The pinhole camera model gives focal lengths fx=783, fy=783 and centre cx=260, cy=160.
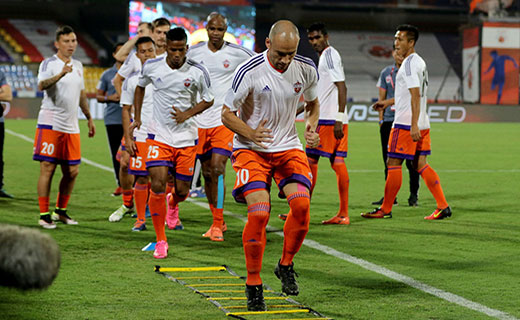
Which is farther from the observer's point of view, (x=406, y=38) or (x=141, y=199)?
(x=406, y=38)

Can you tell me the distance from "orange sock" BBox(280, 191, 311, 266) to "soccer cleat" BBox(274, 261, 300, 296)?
4 cm

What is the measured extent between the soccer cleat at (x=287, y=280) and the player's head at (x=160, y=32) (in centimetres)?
403

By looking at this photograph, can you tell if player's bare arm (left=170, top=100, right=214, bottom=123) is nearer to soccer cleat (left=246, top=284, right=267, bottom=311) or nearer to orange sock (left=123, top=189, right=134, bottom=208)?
orange sock (left=123, top=189, right=134, bottom=208)

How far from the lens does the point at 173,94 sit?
7.11 metres

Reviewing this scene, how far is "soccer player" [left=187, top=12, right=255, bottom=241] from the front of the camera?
7.95 metres

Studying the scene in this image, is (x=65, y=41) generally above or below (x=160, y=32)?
below

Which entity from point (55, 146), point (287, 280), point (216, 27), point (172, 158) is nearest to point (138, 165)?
point (55, 146)

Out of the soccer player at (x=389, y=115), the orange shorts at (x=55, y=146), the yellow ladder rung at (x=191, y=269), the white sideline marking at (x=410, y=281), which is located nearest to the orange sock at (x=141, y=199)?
the orange shorts at (x=55, y=146)

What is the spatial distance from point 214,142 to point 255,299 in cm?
340

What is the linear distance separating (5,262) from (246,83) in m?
3.91

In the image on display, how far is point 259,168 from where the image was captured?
17.4 ft

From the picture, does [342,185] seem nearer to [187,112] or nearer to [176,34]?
[187,112]

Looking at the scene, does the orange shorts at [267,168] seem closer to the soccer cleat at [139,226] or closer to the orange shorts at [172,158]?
the orange shorts at [172,158]

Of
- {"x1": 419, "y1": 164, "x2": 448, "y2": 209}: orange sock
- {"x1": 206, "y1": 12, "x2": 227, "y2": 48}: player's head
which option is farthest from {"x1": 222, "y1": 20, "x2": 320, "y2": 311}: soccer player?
{"x1": 419, "y1": 164, "x2": 448, "y2": 209}: orange sock
